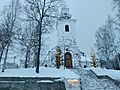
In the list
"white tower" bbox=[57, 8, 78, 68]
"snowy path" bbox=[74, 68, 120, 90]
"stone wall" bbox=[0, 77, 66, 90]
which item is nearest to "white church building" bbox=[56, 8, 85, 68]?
"white tower" bbox=[57, 8, 78, 68]

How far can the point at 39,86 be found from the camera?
1822cm

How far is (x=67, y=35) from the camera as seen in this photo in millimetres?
41594

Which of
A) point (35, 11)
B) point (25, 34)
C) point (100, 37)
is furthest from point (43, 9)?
point (100, 37)

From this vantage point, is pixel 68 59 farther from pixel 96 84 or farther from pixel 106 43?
pixel 96 84

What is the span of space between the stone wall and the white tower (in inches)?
772

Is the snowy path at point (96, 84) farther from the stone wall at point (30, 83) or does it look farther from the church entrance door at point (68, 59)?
the church entrance door at point (68, 59)

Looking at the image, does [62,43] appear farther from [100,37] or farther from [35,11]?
[35,11]

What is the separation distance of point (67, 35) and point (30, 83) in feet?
79.9

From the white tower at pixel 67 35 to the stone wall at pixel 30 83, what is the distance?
19.6 m

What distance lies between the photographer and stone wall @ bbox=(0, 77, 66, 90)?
706 inches

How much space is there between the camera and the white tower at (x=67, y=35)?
3888 centimetres

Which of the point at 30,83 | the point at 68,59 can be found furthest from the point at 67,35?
the point at 30,83

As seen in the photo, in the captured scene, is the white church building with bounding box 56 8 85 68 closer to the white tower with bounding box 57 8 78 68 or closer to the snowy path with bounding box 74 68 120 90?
the white tower with bounding box 57 8 78 68

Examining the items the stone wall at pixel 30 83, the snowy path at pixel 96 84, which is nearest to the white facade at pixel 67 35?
the snowy path at pixel 96 84
